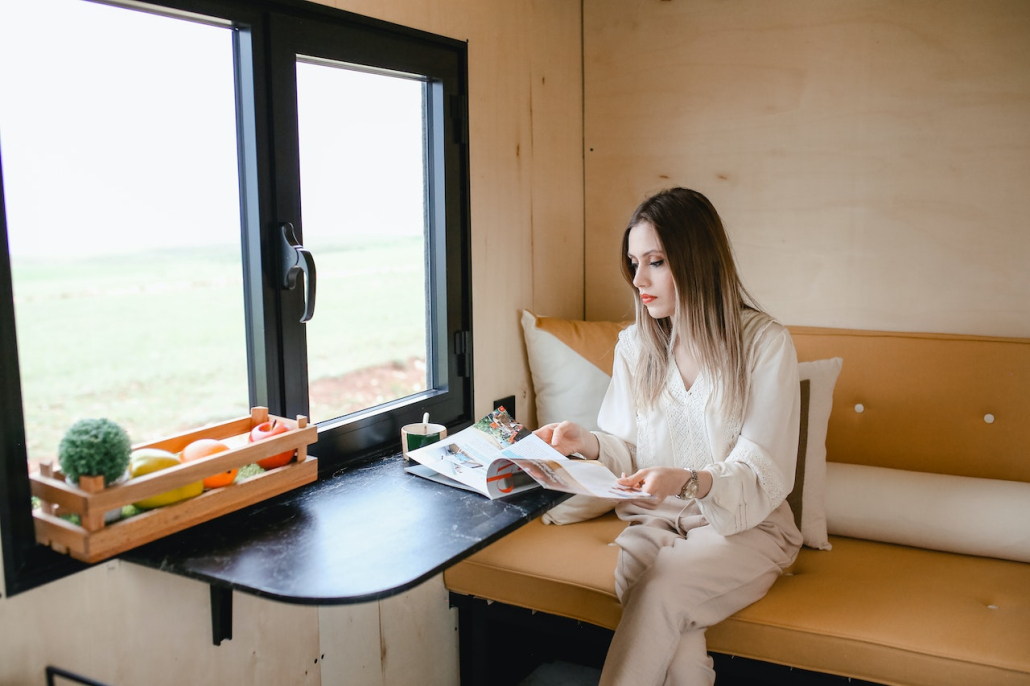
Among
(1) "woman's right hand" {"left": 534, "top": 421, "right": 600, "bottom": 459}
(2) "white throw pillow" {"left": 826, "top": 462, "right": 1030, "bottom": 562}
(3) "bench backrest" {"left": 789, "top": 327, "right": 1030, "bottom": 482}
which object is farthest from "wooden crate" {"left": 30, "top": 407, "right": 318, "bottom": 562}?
(3) "bench backrest" {"left": 789, "top": 327, "right": 1030, "bottom": 482}

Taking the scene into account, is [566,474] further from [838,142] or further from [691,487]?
[838,142]

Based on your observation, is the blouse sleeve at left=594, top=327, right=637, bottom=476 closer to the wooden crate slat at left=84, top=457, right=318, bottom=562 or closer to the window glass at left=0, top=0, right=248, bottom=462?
the wooden crate slat at left=84, top=457, right=318, bottom=562

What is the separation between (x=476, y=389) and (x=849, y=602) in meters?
1.09

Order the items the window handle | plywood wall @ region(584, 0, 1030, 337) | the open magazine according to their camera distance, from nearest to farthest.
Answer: the open magazine
the window handle
plywood wall @ region(584, 0, 1030, 337)

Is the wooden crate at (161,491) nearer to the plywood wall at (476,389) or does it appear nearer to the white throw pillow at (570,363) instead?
the plywood wall at (476,389)

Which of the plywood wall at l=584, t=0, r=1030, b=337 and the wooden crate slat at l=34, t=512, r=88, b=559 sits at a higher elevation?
the plywood wall at l=584, t=0, r=1030, b=337

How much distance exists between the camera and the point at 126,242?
5.39 ft

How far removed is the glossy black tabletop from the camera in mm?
1212

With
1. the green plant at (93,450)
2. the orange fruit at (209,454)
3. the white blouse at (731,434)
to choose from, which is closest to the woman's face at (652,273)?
the white blouse at (731,434)

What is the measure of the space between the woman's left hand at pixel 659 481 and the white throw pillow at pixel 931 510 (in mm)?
710

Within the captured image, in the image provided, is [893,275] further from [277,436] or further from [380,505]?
[277,436]

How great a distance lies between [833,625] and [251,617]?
1.18 metres

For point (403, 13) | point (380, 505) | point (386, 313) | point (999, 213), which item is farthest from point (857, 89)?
point (380, 505)

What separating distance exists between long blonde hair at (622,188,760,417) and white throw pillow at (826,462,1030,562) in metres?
0.53
